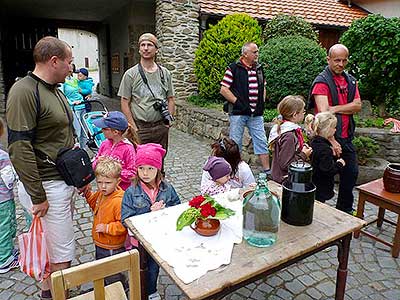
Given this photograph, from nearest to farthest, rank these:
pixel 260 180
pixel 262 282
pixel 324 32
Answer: pixel 260 180 → pixel 262 282 → pixel 324 32

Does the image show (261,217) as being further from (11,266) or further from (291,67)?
(291,67)

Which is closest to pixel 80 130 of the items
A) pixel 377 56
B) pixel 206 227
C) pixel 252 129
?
pixel 252 129

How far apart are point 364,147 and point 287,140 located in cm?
241

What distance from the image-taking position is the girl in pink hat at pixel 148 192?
2.09 m

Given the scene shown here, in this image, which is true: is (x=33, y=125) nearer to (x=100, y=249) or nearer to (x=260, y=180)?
(x=100, y=249)

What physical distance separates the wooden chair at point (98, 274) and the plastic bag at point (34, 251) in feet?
2.96

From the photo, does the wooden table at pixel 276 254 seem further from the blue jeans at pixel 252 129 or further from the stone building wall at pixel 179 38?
the stone building wall at pixel 179 38

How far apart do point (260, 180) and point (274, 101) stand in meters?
5.25

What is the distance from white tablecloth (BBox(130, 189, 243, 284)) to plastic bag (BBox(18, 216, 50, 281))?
64 cm

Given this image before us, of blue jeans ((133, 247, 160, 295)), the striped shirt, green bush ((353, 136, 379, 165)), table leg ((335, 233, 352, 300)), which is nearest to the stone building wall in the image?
the striped shirt

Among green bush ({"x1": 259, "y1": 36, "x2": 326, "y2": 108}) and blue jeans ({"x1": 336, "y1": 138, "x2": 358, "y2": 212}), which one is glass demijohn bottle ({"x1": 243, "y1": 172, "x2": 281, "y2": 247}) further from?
green bush ({"x1": 259, "y1": 36, "x2": 326, "y2": 108})

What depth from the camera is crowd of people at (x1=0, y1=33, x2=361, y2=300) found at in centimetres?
191

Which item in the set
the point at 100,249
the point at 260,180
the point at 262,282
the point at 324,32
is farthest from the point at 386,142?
the point at 324,32

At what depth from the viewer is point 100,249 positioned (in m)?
2.29
